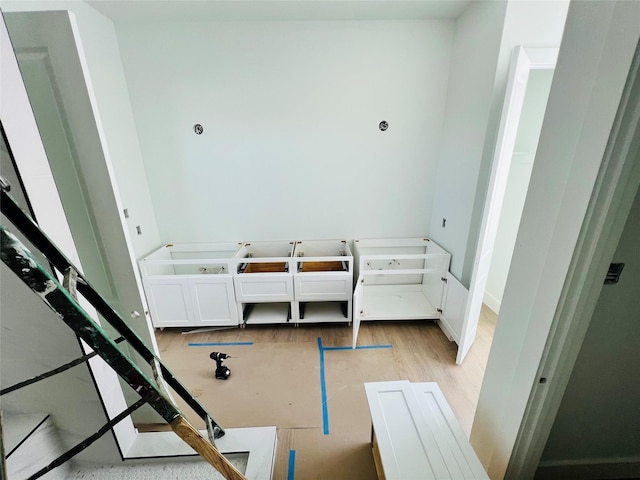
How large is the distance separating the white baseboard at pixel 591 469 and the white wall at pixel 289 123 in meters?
2.09

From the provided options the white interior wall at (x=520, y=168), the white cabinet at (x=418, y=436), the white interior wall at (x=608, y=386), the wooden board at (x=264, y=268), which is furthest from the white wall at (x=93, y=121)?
the white interior wall at (x=520, y=168)

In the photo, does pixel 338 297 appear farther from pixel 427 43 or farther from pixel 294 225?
pixel 427 43

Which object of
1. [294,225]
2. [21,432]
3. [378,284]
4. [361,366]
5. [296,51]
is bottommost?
[361,366]

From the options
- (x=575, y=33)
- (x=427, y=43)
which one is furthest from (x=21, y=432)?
(x=427, y=43)

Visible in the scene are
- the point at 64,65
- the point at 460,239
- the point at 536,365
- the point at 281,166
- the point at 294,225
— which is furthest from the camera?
the point at 294,225

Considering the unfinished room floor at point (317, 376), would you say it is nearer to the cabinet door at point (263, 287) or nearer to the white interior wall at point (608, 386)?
the cabinet door at point (263, 287)

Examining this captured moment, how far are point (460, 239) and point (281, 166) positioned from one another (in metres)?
1.94

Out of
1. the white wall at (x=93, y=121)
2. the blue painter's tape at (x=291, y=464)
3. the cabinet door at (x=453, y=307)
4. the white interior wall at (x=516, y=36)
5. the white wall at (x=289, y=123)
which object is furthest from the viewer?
the white wall at (x=289, y=123)

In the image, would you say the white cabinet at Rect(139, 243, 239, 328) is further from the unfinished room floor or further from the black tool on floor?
the black tool on floor

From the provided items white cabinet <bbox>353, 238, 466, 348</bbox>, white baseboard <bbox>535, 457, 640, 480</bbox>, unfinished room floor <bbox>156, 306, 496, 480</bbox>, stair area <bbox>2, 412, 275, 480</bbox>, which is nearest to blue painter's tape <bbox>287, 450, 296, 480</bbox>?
unfinished room floor <bbox>156, 306, 496, 480</bbox>

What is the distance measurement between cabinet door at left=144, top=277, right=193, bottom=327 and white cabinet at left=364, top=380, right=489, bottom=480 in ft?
6.29

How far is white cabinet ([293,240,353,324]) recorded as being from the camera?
7.69 ft

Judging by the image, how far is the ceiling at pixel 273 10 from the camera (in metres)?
1.99

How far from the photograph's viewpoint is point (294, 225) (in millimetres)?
2885
